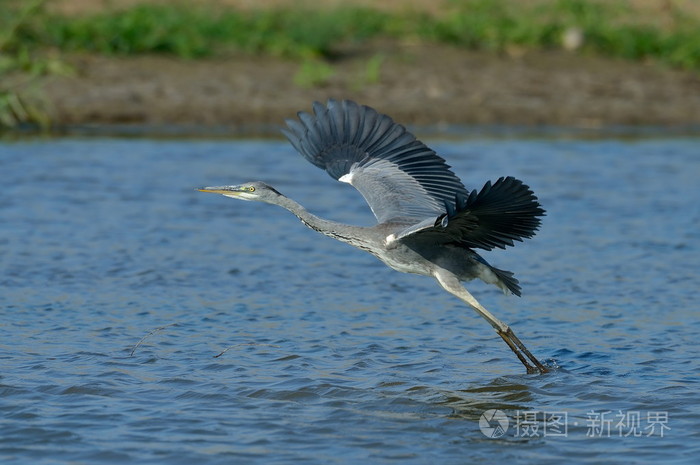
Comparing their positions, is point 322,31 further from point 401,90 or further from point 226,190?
point 226,190

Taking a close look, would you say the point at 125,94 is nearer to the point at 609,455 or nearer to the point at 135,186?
the point at 135,186

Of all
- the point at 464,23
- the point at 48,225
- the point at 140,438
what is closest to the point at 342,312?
the point at 140,438

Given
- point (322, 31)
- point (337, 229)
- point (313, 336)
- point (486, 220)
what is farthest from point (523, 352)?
point (322, 31)

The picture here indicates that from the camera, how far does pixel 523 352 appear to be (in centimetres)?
770

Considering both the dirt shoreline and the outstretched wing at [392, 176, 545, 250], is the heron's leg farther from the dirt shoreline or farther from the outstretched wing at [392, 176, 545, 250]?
the dirt shoreline

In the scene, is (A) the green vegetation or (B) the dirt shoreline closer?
(B) the dirt shoreline

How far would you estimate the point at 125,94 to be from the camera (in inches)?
720

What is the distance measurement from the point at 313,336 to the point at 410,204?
1.18 metres

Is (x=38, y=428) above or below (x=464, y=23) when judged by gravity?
below

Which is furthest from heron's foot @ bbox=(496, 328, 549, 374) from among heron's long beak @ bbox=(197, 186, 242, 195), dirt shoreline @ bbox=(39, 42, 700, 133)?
dirt shoreline @ bbox=(39, 42, 700, 133)

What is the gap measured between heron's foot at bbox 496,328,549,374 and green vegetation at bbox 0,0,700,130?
1119cm

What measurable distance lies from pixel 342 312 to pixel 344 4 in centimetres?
1324

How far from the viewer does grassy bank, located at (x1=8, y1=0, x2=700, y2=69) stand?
19031 mm

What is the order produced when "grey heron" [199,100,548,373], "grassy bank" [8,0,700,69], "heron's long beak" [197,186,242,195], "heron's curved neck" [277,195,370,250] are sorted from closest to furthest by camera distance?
"grey heron" [199,100,548,373] < "heron's curved neck" [277,195,370,250] < "heron's long beak" [197,186,242,195] < "grassy bank" [8,0,700,69]
